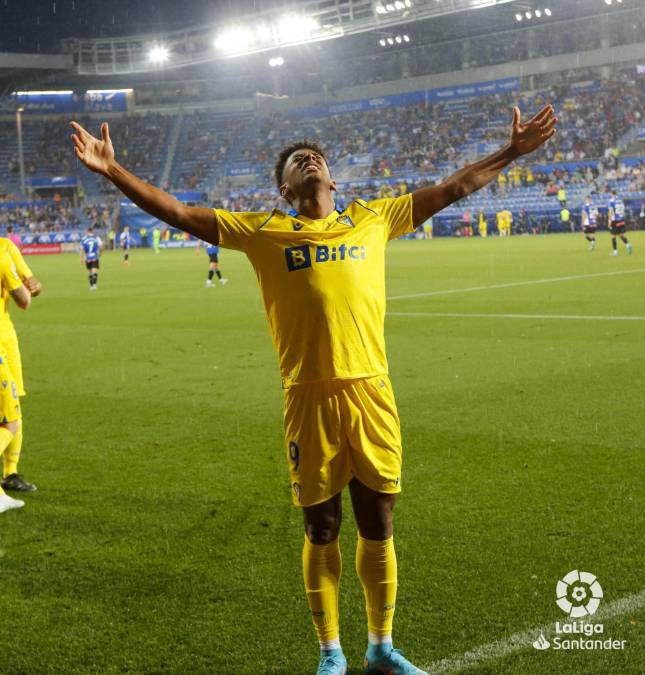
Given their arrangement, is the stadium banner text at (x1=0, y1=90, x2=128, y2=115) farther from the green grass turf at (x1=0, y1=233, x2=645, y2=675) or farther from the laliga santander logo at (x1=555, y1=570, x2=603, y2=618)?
the laliga santander logo at (x1=555, y1=570, x2=603, y2=618)

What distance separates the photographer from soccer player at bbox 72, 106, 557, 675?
3652 mm

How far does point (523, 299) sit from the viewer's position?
59.2ft

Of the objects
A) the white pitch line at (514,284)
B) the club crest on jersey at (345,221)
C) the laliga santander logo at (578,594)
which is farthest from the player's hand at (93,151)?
the white pitch line at (514,284)

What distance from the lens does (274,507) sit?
19.9ft

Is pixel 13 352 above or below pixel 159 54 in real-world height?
below

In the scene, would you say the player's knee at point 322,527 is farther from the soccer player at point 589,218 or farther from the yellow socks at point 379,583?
the soccer player at point 589,218

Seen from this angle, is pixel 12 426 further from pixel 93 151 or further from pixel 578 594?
pixel 578 594

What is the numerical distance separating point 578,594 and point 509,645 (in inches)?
25.9

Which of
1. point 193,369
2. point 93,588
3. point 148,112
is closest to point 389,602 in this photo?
point 93,588

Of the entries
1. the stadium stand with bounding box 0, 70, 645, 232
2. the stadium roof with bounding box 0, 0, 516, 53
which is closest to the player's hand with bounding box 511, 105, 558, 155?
the stadium stand with bounding box 0, 70, 645, 232

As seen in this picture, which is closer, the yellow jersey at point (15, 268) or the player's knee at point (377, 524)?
the player's knee at point (377, 524)

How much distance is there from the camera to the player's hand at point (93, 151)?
12.2 ft

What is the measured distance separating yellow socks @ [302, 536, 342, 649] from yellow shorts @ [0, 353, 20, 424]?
3283 millimetres

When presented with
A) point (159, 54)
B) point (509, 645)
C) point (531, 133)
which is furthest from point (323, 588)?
point (159, 54)
